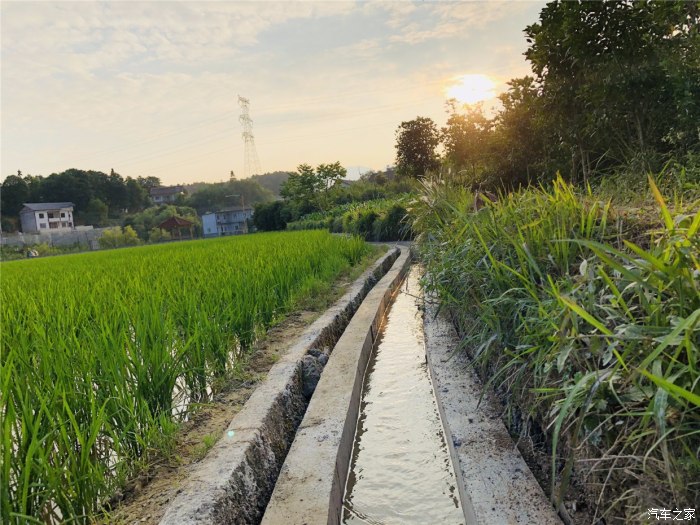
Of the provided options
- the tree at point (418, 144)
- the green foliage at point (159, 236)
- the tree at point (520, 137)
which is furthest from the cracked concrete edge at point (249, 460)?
the green foliage at point (159, 236)

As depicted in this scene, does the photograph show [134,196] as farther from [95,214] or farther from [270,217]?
[270,217]

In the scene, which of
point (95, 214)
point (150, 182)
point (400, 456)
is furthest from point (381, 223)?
point (150, 182)

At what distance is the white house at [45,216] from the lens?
53875mm

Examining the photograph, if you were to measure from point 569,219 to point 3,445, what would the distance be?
2.20m

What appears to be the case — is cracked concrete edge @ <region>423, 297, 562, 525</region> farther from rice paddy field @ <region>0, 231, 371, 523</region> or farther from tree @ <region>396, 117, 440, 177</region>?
tree @ <region>396, 117, 440, 177</region>

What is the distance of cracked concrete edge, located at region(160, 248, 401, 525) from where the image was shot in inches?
49.9

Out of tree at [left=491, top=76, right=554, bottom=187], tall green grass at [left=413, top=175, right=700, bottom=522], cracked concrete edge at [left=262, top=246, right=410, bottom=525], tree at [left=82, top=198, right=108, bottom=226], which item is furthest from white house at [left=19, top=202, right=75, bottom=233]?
tall green grass at [left=413, top=175, right=700, bottom=522]

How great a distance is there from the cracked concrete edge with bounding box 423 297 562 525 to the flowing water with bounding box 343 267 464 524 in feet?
0.30

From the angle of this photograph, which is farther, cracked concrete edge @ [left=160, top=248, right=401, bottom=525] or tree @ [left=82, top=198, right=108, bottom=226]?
tree @ [left=82, top=198, right=108, bottom=226]

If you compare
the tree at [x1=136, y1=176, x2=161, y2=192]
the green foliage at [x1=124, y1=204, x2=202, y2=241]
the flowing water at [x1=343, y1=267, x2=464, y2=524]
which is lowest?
the flowing water at [x1=343, y1=267, x2=464, y2=524]

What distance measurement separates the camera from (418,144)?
20.5 metres

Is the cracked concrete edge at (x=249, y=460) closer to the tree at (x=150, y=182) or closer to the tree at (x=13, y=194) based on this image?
the tree at (x=13, y=194)

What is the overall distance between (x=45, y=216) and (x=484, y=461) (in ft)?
218

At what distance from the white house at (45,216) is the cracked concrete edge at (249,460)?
6123cm
